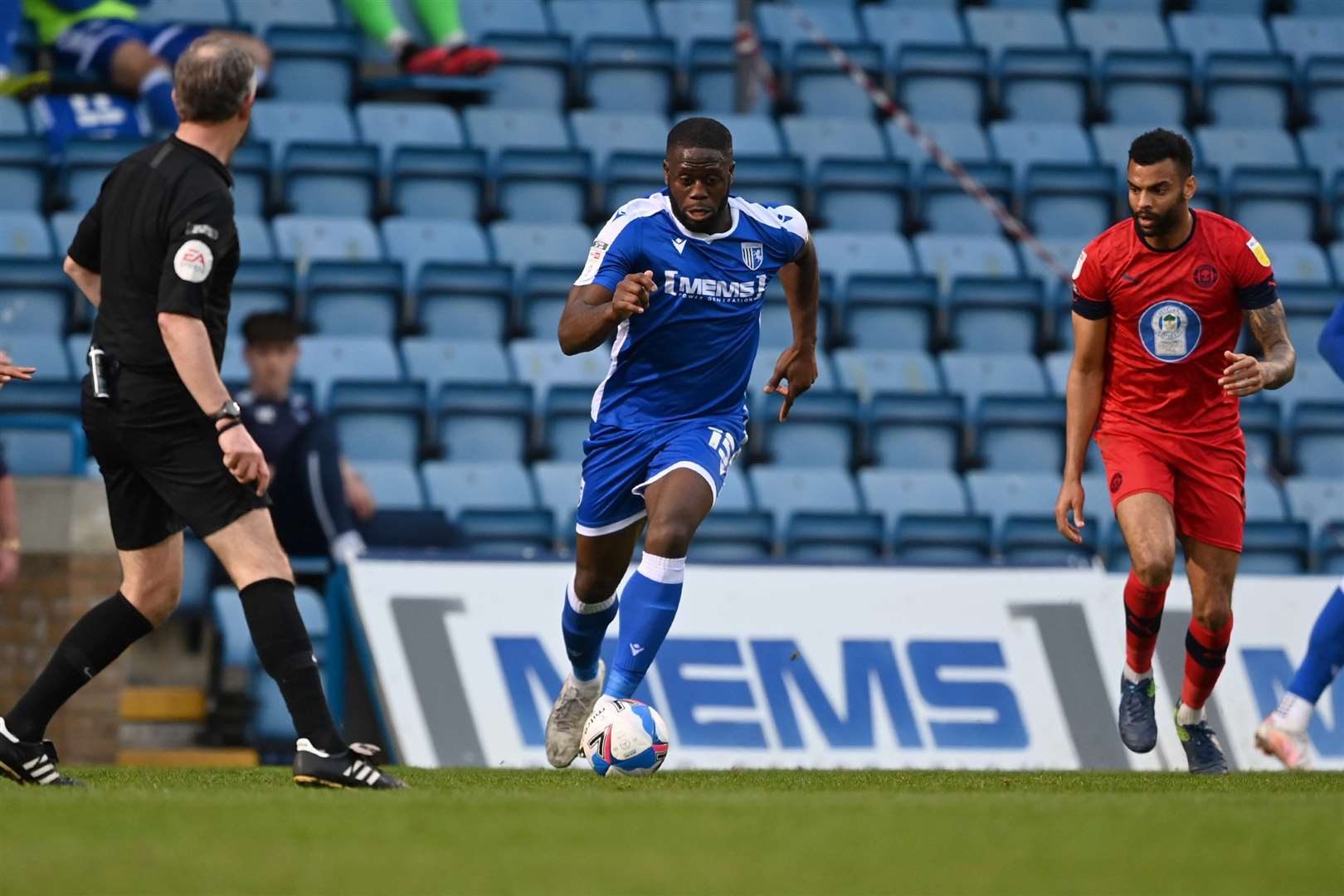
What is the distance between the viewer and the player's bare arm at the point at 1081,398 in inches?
303

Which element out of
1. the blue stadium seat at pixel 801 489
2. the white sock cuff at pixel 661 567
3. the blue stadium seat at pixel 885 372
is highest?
the white sock cuff at pixel 661 567

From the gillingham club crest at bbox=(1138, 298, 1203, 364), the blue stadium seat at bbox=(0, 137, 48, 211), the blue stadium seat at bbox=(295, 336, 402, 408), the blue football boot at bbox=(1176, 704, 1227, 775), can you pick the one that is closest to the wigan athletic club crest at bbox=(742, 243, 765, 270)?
the gillingham club crest at bbox=(1138, 298, 1203, 364)

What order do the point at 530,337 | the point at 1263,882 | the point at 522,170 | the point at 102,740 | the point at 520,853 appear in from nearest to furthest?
1. the point at 1263,882
2. the point at 520,853
3. the point at 102,740
4. the point at 530,337
5. the point at 522,170

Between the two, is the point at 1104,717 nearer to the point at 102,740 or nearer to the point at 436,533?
the point at 436,533

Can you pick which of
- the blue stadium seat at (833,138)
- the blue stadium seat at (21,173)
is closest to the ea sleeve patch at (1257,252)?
the blue stadium seat at (833,138)

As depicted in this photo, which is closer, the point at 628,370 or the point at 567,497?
the point at 628,370

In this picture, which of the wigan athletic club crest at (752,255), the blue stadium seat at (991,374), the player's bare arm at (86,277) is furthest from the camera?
the blue stadium seat at (991,374)

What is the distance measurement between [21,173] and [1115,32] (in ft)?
30.0

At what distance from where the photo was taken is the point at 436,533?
1098 cm

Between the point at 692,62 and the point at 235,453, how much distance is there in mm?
10800

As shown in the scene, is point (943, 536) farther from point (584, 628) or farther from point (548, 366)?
point (584, 628)

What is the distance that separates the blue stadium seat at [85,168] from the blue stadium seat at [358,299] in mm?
1672

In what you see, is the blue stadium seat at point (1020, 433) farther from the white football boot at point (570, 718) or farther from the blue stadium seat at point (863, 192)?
the white football boot at point (570, 718)

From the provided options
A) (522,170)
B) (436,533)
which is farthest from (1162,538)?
(522,170)
